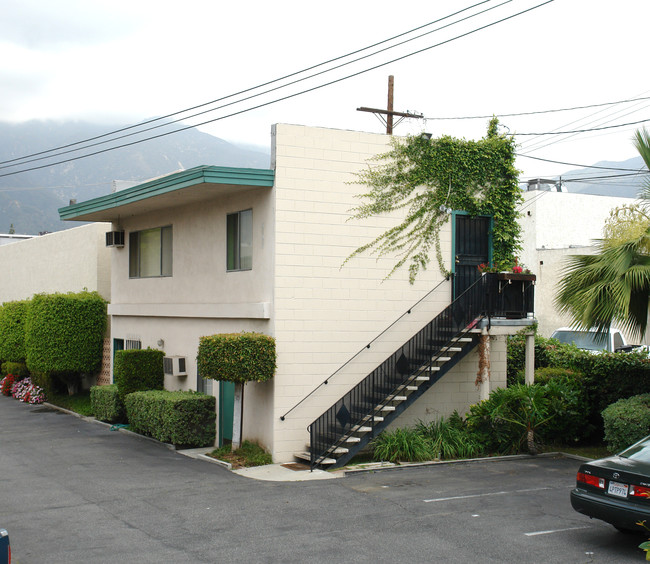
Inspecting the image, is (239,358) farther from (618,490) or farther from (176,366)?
(618,490)

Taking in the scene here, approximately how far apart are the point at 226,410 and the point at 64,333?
7.96 m

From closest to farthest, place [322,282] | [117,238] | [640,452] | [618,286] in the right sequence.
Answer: [640,452] < [618,286] < [322,282] < [117,238]

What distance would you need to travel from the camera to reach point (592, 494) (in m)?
8.91

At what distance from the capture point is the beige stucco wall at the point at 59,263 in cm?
2456

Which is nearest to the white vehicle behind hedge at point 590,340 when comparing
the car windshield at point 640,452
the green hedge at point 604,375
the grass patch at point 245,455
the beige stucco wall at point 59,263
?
the green hedge at point 604,375

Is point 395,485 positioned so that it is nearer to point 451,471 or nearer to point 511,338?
point 451,471

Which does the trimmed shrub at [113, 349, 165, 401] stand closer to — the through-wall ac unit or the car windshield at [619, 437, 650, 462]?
the through-wall ac unit

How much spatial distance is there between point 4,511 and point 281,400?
546 centimetres

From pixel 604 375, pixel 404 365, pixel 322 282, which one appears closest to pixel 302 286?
pixel 322 282

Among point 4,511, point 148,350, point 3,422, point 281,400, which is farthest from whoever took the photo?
point 3,422

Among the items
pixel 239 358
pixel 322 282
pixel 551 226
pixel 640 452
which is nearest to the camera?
pixel 640 452

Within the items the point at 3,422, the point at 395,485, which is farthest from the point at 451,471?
the point at 3,422

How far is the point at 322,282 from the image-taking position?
1506cm

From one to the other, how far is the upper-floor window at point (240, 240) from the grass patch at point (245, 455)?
365 cm
